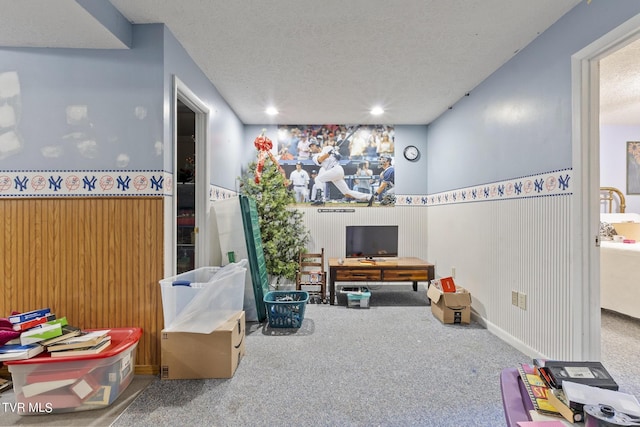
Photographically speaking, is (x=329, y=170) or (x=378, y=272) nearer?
(x=378, y=272)

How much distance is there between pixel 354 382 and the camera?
81.1 inches

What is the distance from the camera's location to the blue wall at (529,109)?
1986mm

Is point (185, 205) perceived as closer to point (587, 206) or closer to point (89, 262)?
point (89, 262)

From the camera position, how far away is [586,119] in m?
1.99

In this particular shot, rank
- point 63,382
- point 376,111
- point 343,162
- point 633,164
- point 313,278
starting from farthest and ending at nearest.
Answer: point 343,162, point 633,164, point 313,278, point 376,111, point 63,382

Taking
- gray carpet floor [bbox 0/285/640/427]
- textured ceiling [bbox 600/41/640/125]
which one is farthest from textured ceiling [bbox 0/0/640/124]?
gray carpet floor [bbox 0/285/640/427]

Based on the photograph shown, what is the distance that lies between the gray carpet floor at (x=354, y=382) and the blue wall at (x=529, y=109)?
155cm

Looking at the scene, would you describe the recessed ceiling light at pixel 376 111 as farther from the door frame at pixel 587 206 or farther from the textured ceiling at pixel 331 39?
the door frame at pixel 587 206

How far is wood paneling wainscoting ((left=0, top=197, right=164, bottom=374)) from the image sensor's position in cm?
216

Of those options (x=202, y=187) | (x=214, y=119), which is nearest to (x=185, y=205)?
(x=202, y=187)

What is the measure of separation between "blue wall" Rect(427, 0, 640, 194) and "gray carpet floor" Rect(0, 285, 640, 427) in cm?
155

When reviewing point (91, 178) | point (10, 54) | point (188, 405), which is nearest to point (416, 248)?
point (188, 405)

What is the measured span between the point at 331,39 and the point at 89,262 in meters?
2.43

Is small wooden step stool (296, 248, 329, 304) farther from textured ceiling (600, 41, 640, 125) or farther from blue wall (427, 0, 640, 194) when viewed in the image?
textured ceiling (600, 41, 640, 125)
